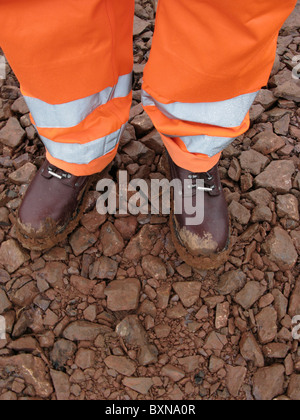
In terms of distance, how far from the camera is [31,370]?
1252 millimetres

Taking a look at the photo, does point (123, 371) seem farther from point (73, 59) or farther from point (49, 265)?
point (73, 59)

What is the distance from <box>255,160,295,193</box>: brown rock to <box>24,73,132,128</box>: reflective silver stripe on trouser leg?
0.80 metres

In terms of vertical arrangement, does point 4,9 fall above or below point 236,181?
above

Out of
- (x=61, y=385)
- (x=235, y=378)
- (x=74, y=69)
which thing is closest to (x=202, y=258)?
(x=235, y=378)

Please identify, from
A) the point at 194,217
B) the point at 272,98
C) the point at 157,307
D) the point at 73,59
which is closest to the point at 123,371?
the point at 157,307

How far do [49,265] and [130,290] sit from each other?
34 centimetres

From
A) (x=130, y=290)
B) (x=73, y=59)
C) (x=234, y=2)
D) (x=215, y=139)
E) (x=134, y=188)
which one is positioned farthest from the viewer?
(x=134, y=188)

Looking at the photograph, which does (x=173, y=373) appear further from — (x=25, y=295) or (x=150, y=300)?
(x=25, y=295)

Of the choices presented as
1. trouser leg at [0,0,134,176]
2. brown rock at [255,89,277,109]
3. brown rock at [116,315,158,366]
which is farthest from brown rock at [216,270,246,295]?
brown rock at [255,89,277,109]

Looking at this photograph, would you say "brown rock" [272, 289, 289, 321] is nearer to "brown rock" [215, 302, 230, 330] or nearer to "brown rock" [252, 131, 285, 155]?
"brown rock" [215, 302, 230, 330]

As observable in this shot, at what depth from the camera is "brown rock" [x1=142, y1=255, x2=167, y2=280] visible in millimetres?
1432

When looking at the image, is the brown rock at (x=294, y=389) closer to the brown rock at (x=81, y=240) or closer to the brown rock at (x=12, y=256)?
the brown rock at (x=81, y=240)

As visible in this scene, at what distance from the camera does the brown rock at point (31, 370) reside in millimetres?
1244

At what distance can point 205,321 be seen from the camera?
1368 mm
